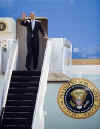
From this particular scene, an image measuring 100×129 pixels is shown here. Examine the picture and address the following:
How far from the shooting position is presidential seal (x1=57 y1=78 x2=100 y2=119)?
7973mm

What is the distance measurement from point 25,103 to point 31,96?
0.23 metres

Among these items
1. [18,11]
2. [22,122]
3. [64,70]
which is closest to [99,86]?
[64,70]

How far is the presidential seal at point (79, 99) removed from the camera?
7973mm

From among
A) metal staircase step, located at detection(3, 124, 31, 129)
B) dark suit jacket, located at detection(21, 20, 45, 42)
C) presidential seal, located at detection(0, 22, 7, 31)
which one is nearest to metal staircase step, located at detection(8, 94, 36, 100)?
metal staircase step, located at detection(3, 124, 31, 129)

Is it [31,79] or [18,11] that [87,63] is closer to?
[31,79]

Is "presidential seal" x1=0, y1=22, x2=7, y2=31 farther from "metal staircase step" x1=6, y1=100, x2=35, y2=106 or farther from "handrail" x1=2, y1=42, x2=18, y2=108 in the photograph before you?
"metal staircase step" x1=6, y1=100, x2=35, y2=106

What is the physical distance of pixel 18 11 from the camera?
332 inches

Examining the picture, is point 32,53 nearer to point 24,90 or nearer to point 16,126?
point 24,90

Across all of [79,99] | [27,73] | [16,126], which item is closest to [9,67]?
Result: [27,73]

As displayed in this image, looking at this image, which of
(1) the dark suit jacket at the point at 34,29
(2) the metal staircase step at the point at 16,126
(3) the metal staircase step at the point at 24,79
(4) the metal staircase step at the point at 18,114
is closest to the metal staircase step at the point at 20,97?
(4) the metal staircase step at the point at 18,114

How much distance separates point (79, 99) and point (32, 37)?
2048 mm

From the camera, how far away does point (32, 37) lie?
326 inches

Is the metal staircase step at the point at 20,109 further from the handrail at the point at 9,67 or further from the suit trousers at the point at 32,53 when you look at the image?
the suit trousers at the point at 32,53

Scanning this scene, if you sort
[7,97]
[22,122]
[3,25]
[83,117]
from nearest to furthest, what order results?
[22,122], [7,97], [83,117], [3,25]
